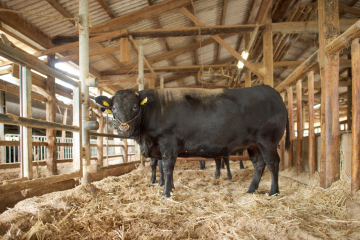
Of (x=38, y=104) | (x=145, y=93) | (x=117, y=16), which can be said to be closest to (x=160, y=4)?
(x=117, y=16)

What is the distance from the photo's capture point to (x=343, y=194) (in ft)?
10.2

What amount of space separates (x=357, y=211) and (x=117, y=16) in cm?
754

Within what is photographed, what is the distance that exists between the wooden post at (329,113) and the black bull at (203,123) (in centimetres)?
73

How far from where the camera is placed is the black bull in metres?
4.04

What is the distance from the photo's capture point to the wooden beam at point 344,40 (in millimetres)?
2945

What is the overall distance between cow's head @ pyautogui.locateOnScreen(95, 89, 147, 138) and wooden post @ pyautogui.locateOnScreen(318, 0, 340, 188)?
2.87m

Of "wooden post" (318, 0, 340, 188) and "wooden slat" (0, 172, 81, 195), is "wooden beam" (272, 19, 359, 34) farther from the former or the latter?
"wooden slat" (0, 172, 81, 195)

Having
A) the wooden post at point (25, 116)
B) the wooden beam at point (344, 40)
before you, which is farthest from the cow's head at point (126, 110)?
the wooden beam at point (344, 40)

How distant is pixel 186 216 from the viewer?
9.04 ft

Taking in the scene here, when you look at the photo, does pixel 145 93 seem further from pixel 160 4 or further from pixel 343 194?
pixel 160 4

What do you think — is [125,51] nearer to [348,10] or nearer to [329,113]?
[329,113]

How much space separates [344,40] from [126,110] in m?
3.31

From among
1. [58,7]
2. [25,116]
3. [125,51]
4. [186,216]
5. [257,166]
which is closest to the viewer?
[25,116]

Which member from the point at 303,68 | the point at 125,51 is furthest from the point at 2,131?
the point at 303,68
